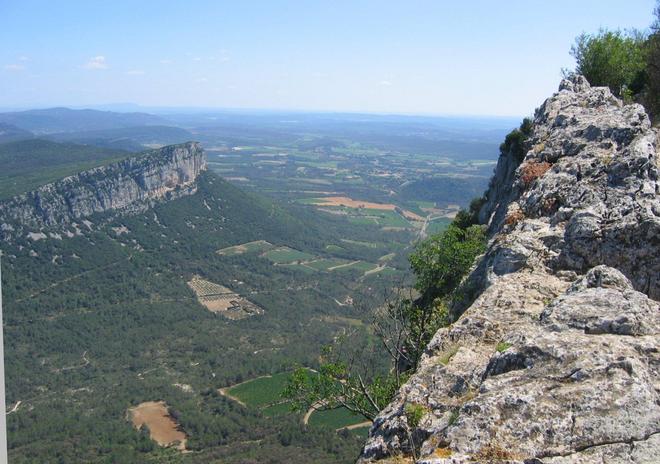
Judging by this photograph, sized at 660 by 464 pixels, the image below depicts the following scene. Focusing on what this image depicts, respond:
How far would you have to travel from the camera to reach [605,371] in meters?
7.14

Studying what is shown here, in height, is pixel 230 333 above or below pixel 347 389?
below

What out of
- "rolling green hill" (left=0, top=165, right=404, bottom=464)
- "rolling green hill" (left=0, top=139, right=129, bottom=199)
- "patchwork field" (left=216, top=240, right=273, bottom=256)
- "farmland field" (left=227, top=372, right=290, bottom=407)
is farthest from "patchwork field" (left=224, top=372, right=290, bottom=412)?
"rolling green hill" (left=0, top=139, right=129, bottom=199)

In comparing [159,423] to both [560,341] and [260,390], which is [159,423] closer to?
[260,390]

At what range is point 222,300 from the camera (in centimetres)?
11525

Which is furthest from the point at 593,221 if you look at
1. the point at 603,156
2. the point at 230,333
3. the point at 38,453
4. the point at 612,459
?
the point at 230,333

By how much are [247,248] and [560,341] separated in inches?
5663

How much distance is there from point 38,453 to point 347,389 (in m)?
57.5

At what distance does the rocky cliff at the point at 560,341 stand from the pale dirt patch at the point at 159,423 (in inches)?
2251

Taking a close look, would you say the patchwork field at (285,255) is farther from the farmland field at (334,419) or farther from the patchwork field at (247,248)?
the farmland field at (334,419)

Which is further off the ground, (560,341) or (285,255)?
(560,341)

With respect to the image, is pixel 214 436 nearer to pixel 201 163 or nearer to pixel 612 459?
pixel 612 459

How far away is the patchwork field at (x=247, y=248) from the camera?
144488 mm

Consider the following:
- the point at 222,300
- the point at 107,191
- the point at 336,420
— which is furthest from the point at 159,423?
the point at 107,191

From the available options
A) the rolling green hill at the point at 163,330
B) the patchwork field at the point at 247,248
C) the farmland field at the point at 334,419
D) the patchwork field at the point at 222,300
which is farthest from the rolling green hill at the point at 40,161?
the farmland field at the point at 334,419
